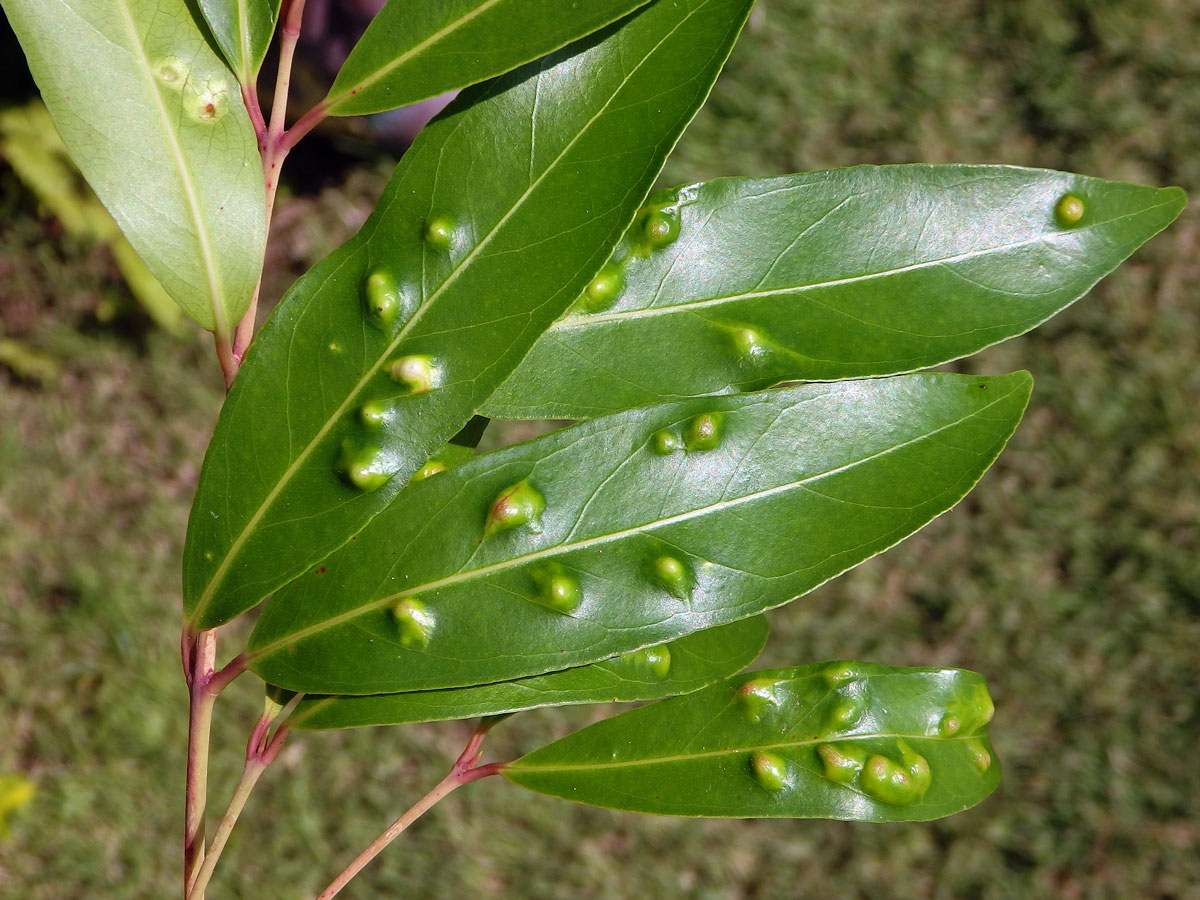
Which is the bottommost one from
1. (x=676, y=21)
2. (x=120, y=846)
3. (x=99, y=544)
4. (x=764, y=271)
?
(x=120, y=846)

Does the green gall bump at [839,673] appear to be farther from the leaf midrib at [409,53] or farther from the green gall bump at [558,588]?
the leaf midrib at [409,53]

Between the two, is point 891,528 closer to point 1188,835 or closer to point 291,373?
point 291,373

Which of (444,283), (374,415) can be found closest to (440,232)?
(444,283)

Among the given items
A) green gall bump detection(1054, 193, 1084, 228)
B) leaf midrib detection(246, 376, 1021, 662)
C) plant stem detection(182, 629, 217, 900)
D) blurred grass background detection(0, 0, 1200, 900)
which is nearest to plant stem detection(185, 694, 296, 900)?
plant stem detection(182, 629, 217, 900)

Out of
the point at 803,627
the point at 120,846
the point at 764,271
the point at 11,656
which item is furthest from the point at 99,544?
the point at 764,271

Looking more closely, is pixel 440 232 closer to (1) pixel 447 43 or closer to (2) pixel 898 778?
(1) pixel 447 43

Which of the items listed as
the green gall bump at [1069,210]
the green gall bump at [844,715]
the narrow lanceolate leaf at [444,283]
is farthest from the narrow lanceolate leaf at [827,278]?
the green gall bump at [844,715]
